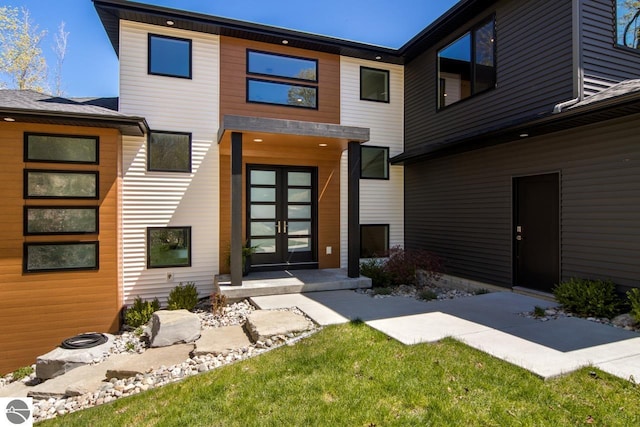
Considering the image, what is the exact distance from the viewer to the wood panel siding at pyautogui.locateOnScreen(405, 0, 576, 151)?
18.8 ft

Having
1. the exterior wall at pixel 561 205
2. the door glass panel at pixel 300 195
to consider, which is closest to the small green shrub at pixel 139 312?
the door glass panel at pixel 300 195

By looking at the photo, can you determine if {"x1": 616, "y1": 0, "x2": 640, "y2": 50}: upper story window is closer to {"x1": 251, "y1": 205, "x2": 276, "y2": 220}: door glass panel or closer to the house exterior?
the house exterior

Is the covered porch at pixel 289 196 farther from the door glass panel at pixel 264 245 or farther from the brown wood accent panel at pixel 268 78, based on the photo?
the brown wood accent panel at pixel 268 78

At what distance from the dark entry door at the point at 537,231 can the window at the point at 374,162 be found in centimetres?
356

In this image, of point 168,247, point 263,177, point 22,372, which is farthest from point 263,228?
point 22,372

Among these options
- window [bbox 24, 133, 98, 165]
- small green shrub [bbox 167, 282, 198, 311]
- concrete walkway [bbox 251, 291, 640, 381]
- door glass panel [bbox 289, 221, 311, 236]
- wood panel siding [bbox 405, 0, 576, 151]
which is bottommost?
small green shrub [bbox 167, 282, 198, 311]

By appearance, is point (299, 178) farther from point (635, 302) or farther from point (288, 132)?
point (635, 302)

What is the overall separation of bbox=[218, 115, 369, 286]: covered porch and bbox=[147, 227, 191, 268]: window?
0.77 meters

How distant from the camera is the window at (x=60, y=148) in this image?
615 cm

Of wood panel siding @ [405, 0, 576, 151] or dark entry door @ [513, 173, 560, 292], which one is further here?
dark entry door @ [513, 173, 560, 292]

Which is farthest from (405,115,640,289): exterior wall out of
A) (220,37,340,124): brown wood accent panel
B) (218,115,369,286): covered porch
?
(220,37,340,124): brown wood accent panel

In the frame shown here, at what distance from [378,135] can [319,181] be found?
2.17m

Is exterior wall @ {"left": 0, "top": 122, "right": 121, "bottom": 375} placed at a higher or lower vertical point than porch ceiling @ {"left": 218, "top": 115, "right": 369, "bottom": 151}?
lower

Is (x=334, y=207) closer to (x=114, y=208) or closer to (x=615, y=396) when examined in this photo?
(x=114, y=208)
